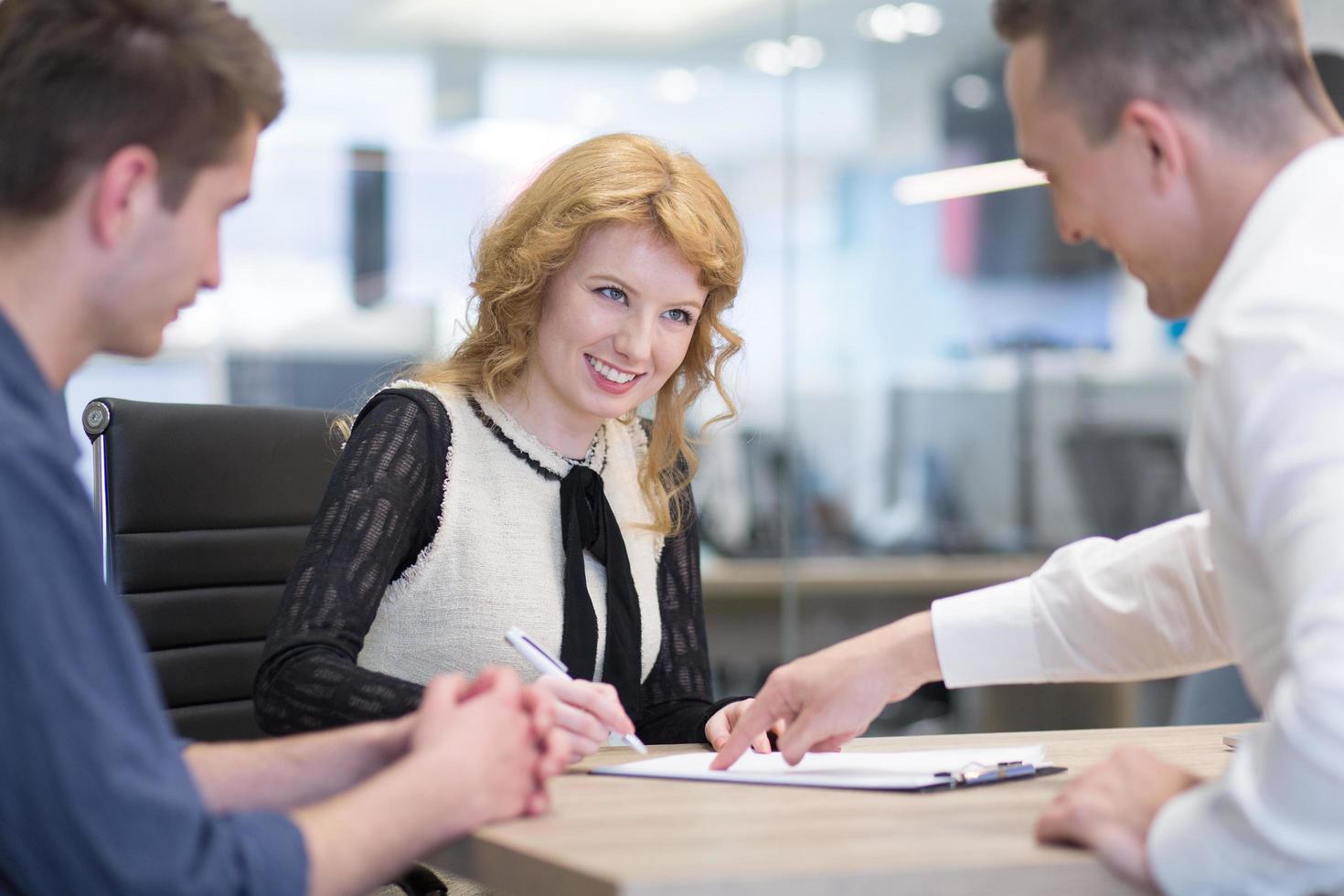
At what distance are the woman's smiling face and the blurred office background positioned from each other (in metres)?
2.15

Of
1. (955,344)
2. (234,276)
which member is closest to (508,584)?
(234,276)

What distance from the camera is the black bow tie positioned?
1791 mm

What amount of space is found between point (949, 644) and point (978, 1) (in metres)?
3.72

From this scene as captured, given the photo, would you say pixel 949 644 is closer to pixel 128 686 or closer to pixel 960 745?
pixel 960 745

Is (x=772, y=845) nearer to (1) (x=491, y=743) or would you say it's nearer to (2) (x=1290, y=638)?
(1) (x=491, y=743)

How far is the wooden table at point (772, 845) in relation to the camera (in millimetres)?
892

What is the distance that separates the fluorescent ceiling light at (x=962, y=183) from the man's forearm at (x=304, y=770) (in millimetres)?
3823

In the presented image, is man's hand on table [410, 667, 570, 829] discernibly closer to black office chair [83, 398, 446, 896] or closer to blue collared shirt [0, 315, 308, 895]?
blue collared shirt [0, 315, 308, 895]

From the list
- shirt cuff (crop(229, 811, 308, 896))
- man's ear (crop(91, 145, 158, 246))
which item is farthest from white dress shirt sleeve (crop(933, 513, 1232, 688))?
man's ear (crop(91, 145, 158, 246))

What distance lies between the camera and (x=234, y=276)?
3.89 meters

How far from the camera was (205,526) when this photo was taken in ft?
6.24

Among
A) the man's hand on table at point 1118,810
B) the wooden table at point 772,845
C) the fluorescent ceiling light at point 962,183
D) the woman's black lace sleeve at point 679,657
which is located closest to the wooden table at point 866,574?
the fluorescent ceiling light at point 962,183

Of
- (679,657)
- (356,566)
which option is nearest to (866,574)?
(679,657)

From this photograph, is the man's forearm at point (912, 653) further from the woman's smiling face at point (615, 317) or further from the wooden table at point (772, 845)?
the woman's smiling face at point (615, 317)
